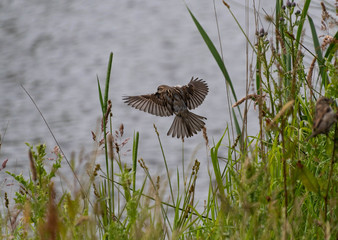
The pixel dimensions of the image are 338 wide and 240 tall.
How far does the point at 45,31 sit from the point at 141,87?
8.99ft

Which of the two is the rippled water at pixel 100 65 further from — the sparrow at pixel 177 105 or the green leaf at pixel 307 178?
the green leaf at pixel 307 178

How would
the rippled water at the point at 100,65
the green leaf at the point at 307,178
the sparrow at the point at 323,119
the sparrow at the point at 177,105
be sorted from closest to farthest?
the sparrow at the point at 323,119 < the green leaf at the point at 307,178 < the sparrow at the point at 177,105 < the rippled water at the point at 100,65

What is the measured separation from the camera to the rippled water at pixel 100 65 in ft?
18.1

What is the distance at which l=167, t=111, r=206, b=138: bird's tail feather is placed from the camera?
2635 mm

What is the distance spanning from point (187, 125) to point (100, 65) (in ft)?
15.1

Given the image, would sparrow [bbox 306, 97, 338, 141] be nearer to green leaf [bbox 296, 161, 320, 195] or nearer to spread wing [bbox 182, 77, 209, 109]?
green leaf [bbox 296, 161, 320, 195]

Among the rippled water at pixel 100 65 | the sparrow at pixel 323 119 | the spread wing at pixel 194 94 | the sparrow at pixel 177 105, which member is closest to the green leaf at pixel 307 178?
the sparrow at pixel 323 119

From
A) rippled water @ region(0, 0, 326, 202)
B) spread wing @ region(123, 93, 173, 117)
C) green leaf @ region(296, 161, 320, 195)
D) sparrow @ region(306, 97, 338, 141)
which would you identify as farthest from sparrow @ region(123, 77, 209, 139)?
rippled water @ region(0, 0, 326, 202)

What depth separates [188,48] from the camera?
25.1 ft

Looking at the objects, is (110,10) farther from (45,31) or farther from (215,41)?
(215,41)

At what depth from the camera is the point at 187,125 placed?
2648mm

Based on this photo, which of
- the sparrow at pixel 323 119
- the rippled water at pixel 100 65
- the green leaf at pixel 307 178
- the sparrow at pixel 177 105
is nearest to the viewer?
the sparrow at pixel 323 119

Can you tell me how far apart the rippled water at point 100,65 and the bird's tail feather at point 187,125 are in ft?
5.48

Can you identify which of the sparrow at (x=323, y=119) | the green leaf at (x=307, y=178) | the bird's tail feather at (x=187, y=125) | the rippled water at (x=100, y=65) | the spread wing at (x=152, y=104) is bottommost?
the green leaf at (x=307, y=178)
